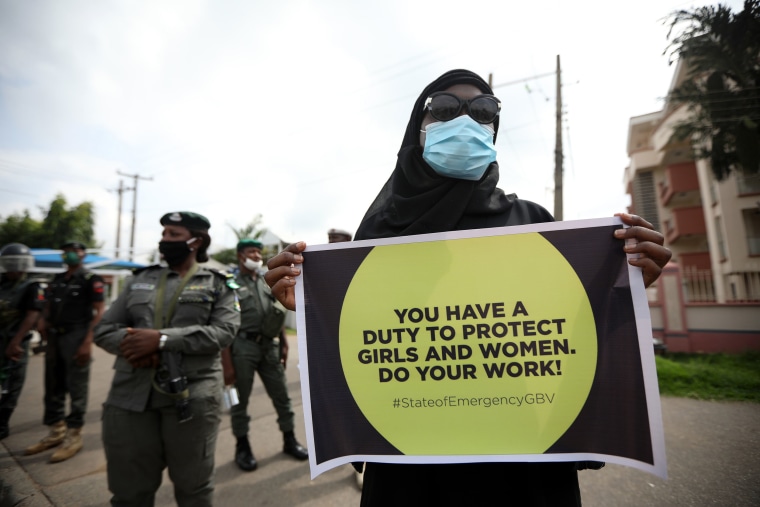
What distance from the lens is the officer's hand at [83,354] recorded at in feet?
12.9

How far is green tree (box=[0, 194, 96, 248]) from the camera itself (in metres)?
20.3

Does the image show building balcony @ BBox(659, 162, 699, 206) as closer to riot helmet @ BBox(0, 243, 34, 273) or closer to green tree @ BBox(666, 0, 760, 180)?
green tree @ BBox(666, 0, 760, 180)

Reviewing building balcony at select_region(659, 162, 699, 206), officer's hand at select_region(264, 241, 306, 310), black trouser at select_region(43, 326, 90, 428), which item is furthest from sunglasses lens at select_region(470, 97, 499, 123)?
building balcony at select_region(659, 162, 699, 206)

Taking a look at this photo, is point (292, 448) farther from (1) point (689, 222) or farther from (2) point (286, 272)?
(1) point (689, 222)

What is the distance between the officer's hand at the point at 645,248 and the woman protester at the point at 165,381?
2.21 m

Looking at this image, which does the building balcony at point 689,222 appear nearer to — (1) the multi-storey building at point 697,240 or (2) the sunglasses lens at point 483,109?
(1) the multi-storey building at point 697,240

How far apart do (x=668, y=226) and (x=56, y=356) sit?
23.9 m

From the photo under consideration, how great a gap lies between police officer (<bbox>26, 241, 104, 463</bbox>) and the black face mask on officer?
95.9 inches

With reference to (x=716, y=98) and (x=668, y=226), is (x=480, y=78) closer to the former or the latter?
(x=716, y=98)

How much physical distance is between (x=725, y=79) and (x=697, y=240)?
2055cm

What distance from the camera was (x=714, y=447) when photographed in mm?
2586

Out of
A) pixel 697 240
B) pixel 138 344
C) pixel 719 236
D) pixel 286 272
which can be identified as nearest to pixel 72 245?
pixel 138 344

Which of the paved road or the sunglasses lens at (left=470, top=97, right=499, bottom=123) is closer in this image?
the sunglasses lens at (left=470, top=97, right=499, bottom=123)

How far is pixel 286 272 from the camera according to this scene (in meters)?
1.43
